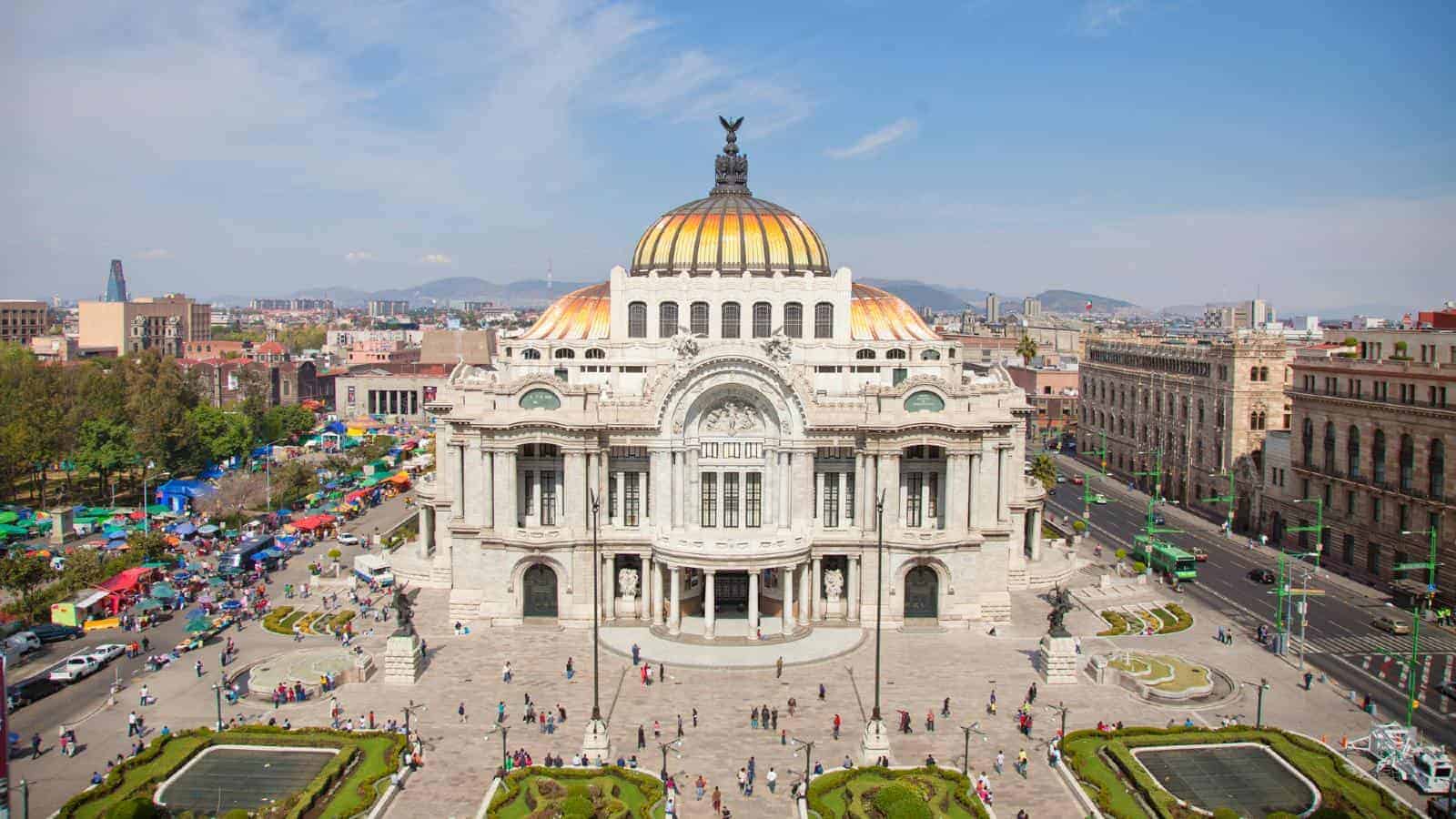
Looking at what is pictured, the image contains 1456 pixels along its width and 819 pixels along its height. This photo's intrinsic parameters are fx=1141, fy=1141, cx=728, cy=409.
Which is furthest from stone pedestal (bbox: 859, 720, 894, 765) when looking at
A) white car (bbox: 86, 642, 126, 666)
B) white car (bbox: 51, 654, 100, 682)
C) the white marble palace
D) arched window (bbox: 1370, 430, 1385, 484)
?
arched window (bbox: 1370, 430, 1385, 484)

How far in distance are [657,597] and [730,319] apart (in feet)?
67.8

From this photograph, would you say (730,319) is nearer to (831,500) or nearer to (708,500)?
(708,500)

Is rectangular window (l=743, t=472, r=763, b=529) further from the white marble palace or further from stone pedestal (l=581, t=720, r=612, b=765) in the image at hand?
stone pedestal (l=581, t=720, r=612, b=765)

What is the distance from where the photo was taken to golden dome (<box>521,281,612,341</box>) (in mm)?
81688

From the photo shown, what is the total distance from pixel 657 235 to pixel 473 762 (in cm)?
4453

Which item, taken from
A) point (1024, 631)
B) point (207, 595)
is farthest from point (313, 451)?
point (1024, 631)

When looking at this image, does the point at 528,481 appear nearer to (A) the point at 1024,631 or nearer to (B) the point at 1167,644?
(A) the point at 1024,631

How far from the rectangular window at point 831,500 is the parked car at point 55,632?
→ 4411 centimetres

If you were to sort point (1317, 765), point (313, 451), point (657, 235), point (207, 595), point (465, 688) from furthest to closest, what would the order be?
1. point (313, 451)
2. point (657, 235)
3. point (207, 595)
4. point (465, 688)
5. point (1317, 765)

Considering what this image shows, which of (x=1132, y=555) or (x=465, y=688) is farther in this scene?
(x=1132, y=555)

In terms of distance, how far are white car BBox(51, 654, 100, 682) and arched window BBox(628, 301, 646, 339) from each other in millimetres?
37677

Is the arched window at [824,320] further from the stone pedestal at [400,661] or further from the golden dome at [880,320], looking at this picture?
the stone pedestal at [400,661]

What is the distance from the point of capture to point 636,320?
79.1m

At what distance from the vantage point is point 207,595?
7475cm
